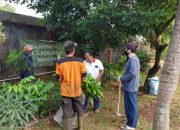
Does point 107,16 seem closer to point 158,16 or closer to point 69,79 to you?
point 158,16

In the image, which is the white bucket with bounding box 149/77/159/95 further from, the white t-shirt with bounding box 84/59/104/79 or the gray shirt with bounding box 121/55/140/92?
the gray shirt with bounding box 121/55/140/92

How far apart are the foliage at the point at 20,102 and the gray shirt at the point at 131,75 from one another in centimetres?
156

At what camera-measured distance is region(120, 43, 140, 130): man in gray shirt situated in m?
6.59

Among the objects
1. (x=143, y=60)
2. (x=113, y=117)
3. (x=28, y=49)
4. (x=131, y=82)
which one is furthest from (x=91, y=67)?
(x=143, y=60)

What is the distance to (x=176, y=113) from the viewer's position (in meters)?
8.52

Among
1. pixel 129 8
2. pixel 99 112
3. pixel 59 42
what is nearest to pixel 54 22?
pixel 59 42

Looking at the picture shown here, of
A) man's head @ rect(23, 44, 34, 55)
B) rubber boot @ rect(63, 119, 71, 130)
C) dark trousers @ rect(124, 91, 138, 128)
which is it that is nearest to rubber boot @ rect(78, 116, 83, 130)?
rubber boot @ rect(63, 119, 71, 130)

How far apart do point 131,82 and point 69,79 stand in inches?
55.2

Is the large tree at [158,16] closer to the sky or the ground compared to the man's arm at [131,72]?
closer to the sky

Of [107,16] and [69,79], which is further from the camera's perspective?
[107,16]

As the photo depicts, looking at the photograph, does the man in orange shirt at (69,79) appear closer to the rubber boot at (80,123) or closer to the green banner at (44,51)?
the rubber boot at (80,123)

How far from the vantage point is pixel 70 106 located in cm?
616

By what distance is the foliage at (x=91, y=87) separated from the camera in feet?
22.7

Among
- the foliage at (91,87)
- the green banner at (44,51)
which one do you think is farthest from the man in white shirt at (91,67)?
the green banner at (44,51)
